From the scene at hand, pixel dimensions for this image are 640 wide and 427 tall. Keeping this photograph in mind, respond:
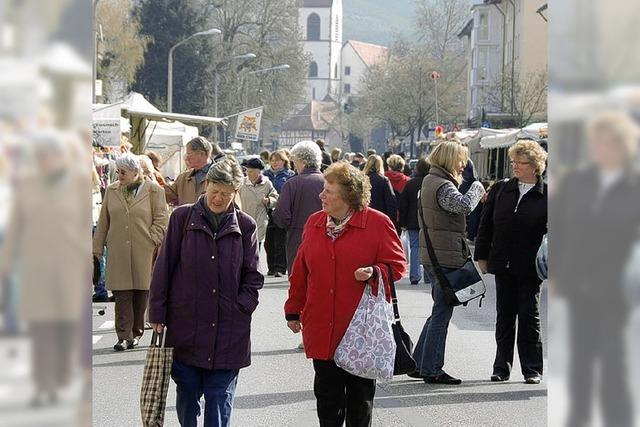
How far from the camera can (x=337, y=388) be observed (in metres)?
6.25

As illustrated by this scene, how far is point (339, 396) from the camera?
20.5 feet

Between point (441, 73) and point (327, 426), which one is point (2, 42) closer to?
point (327, 426)

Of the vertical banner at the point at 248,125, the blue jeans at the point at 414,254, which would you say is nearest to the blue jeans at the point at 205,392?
the blue jeans at the point at 414,254

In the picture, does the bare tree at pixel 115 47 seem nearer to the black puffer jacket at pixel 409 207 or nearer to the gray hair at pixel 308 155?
the black puffer jacket at pixel 409 207

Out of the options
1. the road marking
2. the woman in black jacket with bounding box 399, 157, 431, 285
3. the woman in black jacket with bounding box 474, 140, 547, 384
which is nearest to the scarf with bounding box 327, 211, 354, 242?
the woman in black jacket with bounding box 474, 140, 547, 384

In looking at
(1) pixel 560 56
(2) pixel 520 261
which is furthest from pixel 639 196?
(2) pixel 520 261

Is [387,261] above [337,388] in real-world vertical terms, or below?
above

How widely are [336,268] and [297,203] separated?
4869mm

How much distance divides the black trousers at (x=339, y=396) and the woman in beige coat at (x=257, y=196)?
10.1m

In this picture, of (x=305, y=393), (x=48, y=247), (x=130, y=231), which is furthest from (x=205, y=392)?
(x=130, y=231)

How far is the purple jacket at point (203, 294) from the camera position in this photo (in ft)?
19.7

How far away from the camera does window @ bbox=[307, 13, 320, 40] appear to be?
198 metres

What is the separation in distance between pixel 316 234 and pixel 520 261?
3.19 meters

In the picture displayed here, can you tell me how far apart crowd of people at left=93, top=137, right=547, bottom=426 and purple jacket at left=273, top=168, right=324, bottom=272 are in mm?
12
